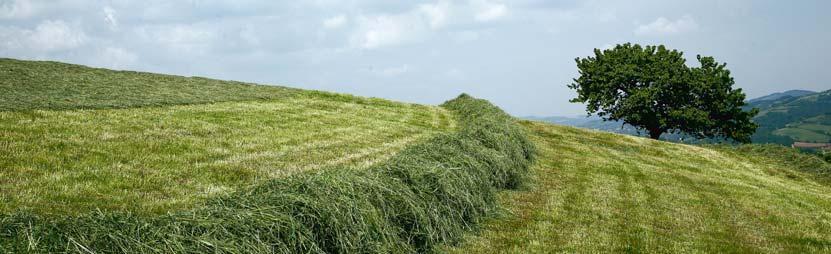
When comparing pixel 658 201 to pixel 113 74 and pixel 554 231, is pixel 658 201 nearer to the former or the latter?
pixel 554 231

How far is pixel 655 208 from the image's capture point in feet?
46.5

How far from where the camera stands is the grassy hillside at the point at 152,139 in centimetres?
1039

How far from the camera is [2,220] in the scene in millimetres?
5609

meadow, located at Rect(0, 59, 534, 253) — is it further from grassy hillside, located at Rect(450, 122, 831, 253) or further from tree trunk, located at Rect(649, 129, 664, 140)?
tree trunk, located at Rect(649, 129, 664, 140)

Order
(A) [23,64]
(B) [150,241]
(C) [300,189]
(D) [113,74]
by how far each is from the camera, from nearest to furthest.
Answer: (B) [150,241], (C) [300,189], (A) [23,64], (D) [113,74]

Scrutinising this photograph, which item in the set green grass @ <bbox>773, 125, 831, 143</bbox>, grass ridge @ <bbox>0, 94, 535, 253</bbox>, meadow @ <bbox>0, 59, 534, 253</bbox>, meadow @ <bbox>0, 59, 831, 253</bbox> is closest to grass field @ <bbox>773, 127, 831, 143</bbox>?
green grass @ <bbox>773, 125, 831, 143</bbox>

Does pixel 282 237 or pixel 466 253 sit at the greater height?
pixel 282 237

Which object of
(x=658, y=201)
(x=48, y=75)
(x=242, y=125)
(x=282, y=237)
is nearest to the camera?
(x=282, y=237)

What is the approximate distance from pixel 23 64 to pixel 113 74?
4.70m

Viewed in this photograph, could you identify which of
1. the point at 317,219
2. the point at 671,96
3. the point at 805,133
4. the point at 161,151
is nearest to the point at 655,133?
the point at 671,96

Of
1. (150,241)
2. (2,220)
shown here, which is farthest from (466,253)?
(2,220)

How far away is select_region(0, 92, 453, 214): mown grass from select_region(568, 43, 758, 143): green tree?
27.1 m

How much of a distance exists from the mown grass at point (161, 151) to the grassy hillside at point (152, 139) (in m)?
0.03

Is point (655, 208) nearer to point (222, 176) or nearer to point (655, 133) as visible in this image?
point (222, 176)
